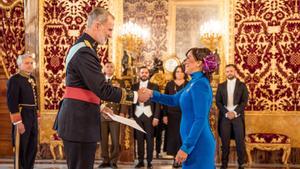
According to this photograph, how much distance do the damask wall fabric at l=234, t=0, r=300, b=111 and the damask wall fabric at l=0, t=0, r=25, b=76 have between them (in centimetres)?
361

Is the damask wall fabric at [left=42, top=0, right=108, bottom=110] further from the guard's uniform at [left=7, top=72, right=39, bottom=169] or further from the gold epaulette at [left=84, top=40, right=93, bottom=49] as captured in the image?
the gold epaulette at [left=84, top=40, right=93, bottom=49]

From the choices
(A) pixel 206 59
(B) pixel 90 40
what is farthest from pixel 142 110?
(B) pixel 90 40

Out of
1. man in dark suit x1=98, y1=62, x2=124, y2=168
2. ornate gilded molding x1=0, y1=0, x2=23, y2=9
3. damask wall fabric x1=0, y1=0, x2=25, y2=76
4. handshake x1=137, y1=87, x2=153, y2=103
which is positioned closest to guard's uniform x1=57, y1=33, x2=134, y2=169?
handshake x1=137, y1=87, x2=153, y2=103

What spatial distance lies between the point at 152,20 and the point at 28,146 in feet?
11.9

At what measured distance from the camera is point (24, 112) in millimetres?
5590

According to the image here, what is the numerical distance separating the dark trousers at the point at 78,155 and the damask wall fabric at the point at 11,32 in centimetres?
501

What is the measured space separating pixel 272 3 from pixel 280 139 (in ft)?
7.16

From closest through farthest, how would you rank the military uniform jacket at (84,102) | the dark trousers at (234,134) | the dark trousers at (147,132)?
the military uniform jacket at (84,102)
the dark trousers at (234,134)
the dark trousers at (147,132)

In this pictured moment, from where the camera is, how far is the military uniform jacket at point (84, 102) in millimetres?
3164

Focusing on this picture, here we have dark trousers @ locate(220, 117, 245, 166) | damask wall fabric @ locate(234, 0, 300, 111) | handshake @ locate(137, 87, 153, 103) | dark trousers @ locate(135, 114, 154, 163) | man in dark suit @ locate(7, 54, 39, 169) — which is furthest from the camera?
damask wall fabric @ locate(234, 0, 300, 111)

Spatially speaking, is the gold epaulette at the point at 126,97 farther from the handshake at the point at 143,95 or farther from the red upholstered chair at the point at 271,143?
the red upholstered chair at the point at 271,143

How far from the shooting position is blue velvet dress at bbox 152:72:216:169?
3400mm

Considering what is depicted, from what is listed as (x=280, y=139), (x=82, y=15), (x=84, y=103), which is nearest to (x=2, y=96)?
(x=82, y=15)

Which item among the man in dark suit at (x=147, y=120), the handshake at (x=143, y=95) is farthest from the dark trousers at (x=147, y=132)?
the handshake at (x=143, y=95)
